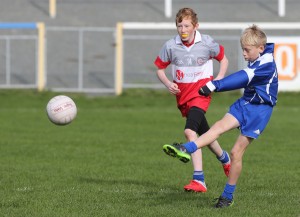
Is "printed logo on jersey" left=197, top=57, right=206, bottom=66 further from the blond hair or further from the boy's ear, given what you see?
the boy's ear

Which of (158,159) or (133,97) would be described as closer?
(158,159)

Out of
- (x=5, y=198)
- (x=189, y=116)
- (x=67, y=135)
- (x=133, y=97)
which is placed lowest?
(x=133, y=97)

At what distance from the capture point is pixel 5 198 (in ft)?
32.2

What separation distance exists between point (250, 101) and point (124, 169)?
3951mm

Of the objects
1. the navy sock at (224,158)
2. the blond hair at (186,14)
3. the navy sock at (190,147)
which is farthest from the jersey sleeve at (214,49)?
the navy sock at (190,147)

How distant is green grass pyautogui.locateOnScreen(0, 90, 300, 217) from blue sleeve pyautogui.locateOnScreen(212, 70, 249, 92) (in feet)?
4.17

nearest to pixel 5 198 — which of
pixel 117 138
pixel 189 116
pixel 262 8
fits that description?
pixel 189 116

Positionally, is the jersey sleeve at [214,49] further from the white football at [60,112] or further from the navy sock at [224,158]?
the white football at [60,112]

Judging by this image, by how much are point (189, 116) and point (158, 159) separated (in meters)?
3.43

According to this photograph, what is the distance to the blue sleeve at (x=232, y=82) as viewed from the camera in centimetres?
879

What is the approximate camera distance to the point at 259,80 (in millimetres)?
9086

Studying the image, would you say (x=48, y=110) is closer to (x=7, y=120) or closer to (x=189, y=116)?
(x=189, y=116)

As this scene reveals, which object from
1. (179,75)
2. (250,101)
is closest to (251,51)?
(250,101)

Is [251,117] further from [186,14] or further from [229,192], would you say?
[186,14]
